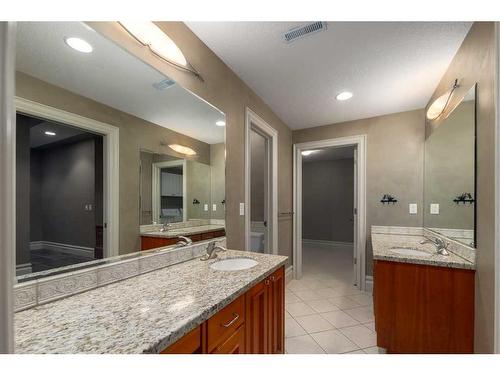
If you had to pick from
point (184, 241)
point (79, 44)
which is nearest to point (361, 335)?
point (184, 241)

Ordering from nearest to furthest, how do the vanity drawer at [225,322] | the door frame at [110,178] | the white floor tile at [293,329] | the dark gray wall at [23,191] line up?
the dark gray wall at [23,191] < the vanity drawer at [225,322] < the door frame at [110,178] < the white floor tile at [293,329]

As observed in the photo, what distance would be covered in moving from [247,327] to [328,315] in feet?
5.18

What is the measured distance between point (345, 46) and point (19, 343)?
89.6 inches

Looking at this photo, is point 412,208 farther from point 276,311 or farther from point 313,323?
point 276,311

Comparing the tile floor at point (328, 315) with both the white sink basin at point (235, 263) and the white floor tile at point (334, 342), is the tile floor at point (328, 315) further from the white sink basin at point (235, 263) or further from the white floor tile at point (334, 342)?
the white sink basin at point (235, 263)

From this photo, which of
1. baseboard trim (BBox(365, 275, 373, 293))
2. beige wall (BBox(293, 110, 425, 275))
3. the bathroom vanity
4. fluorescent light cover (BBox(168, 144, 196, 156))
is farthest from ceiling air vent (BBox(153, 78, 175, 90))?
baseboard trim (BBox(365, 275, 373, 293))

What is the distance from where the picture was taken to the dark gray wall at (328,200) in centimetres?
584

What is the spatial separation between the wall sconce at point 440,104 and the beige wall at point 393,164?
0.38 metres

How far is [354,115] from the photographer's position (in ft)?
9.84

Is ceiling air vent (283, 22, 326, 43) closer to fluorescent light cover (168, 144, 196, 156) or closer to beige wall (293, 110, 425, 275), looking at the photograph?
fluorescent light cover (168, 144, 196, 156)

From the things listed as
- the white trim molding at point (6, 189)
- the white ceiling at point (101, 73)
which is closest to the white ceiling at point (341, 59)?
the white ceiling at point (101, 73)

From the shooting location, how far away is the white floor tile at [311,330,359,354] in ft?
5.95

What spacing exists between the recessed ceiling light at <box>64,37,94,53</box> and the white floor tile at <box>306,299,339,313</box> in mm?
2861
